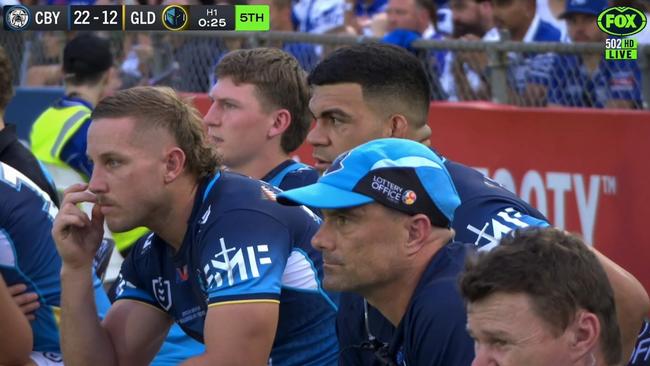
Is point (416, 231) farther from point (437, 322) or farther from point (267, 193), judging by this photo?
point (267, 193)

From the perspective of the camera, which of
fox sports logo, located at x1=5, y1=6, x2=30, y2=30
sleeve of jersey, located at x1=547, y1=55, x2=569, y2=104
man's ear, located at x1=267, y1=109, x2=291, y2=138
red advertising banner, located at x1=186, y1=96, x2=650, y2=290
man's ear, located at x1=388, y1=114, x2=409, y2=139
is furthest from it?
sleeve of jersey, located at x1=547, y1=55, x2=569, y2=104

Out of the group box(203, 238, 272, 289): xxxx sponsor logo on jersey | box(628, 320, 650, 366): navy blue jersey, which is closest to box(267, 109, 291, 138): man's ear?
box(203, 238, 272, 289): xxxx sponsor logo on jersey

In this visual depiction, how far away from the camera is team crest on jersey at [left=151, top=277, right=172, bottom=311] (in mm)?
4629

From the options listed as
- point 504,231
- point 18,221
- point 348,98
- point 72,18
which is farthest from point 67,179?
point 504,231

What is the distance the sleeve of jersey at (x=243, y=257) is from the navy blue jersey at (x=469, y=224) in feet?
0.96

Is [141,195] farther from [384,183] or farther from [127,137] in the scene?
[384,183]

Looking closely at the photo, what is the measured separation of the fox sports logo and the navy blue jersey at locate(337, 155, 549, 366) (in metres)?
2.63

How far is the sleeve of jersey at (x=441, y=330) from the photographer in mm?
3398

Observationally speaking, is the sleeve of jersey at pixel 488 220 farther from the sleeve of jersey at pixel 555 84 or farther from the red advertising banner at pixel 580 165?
the sleeve of jersey at pixel 555 84

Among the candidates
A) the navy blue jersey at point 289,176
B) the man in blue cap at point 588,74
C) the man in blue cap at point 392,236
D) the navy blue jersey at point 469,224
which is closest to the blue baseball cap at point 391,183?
the man in blue cap at point 392,236

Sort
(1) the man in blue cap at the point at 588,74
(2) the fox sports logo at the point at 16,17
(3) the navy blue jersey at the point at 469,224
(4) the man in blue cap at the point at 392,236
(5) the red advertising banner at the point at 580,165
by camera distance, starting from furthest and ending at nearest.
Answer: (1) the man in blue cap at the point at 588,74 → (5) the red advertising banner at the point at 580,165 → (2) the fox sports logo at the point at 16,17 → (3) the navy blue jersey at the point at 469,224 → (4) the man in blue cap at the point at 392,236

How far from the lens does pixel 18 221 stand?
5086 millimetres

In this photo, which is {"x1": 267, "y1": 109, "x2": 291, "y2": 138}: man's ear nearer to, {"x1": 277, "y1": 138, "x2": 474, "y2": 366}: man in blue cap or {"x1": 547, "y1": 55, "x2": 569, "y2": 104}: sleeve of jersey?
{"x1": 277, "y1": 138, "x2": 474, "y2": 366}: man in blue cap

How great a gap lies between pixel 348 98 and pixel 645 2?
9.00 ft
